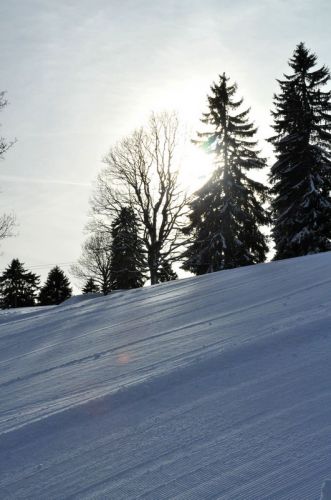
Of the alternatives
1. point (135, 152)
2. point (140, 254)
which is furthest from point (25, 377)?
point (135, 152)

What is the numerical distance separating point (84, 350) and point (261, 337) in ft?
7.23

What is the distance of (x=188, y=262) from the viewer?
73.0 ft

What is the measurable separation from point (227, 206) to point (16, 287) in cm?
4088

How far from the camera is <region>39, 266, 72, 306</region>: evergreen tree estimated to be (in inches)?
2076

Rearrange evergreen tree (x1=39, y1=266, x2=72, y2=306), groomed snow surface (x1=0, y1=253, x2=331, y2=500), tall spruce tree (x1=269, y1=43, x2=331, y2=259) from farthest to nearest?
evergreen tree (x1=39, y1=266, x2=72, y2=306) → tall spruce tree (x1=269, y1=43, x2=331, y2=259) → groomed snow surface (x1=0, y1=253, x2=331, y2=500)

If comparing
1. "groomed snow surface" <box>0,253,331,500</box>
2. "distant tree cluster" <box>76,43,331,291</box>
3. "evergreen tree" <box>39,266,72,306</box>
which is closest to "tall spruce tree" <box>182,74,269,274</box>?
"distant tree cluster" <box>76,43,331,291</box>

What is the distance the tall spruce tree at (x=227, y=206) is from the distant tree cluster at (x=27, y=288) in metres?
33.6

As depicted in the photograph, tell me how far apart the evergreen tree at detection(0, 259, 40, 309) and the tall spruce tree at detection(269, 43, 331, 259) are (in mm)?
41328

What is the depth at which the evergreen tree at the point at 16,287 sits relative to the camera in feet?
179

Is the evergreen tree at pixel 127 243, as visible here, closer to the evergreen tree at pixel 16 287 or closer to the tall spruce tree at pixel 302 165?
the tall spruce tree at pixel 302 165

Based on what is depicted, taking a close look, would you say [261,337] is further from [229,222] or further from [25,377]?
[229,222]

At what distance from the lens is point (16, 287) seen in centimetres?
5503

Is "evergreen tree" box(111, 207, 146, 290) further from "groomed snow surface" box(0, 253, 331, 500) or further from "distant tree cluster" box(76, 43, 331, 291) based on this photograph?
"groomed snow surface" box(0, 253, 331, 500)

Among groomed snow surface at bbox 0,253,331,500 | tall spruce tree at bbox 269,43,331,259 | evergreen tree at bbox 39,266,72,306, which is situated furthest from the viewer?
evergreen tree at bbox 39,266,72,306
